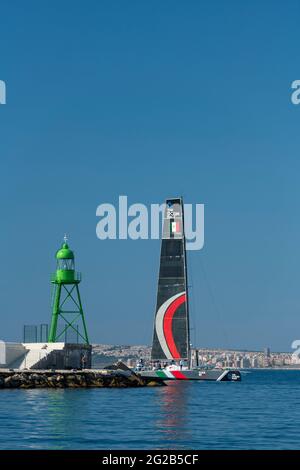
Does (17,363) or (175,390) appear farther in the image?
(17,363)

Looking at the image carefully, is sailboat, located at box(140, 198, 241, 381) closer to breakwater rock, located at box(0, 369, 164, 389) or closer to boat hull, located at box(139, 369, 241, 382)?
boat hull, located at box(139, 369, 241, 382)

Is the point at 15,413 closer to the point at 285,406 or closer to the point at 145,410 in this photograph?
the point at 145,410

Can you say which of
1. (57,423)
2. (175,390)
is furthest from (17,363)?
(57,423)

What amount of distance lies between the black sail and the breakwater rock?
577 inches

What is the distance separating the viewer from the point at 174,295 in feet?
303

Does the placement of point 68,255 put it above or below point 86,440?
above

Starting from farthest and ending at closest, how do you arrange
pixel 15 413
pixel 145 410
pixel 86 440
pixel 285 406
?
pixel 285 406, pixel 145 410, pixel 15 413, pixel 86 440

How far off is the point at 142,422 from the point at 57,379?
→ 29.4 metres

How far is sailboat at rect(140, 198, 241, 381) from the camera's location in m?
92.0

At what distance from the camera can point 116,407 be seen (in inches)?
2055

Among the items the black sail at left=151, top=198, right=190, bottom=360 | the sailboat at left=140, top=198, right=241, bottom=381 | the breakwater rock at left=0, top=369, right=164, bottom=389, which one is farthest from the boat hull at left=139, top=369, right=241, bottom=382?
the breakwater rock at left=0, top=369, right=164, bottom=389

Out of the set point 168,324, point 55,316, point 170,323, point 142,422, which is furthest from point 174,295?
point 142,422
